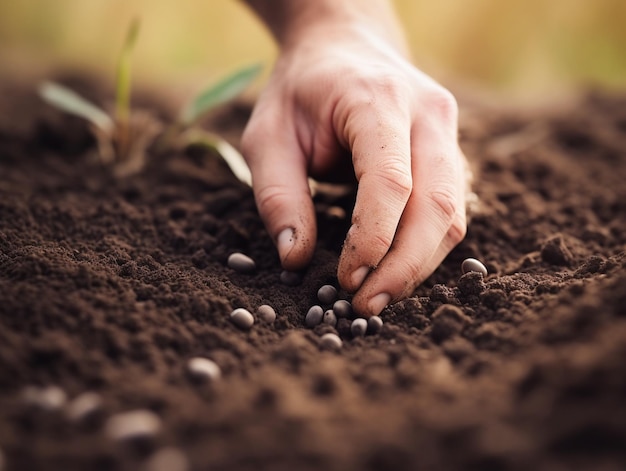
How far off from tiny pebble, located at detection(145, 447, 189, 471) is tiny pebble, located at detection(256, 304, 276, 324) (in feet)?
1.70

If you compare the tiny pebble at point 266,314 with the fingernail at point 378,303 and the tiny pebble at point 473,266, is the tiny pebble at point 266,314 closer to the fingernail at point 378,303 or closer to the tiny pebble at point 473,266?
the fingernail at point 378,303

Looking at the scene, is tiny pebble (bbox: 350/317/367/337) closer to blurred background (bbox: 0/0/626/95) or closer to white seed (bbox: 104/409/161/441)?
white seed (bbox: 104/409/161/441)

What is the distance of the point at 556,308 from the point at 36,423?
1.07 meters

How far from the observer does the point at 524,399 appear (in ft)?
3.36

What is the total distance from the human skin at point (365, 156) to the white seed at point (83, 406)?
0.64 metres

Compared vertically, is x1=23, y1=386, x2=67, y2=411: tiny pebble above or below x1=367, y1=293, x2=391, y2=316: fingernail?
below

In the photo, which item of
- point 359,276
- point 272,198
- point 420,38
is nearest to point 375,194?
point 359,276

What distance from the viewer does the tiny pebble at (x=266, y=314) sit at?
147 cm

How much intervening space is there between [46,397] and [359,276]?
0.74 m

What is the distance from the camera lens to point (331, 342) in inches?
53.3

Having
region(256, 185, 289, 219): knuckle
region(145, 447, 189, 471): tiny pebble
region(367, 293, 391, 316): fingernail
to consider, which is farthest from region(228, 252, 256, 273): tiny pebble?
region(145, 447, 189, 471): tiny pebble

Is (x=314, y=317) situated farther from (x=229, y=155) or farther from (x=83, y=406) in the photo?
(x=229, y=155)

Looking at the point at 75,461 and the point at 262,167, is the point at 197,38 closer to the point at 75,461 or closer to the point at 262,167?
the point at 262,167

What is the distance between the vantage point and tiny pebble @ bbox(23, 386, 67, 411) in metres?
1.08
